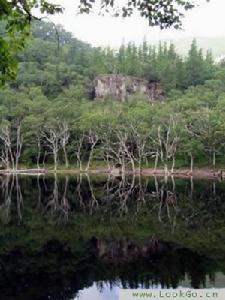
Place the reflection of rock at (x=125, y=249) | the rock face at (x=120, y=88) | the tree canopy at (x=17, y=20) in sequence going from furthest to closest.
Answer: the rock face at (x=120, y=88), the reflection of rock at (x=125, y=249), the tree canopy at (x=17, y=20)

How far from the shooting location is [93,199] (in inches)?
1644

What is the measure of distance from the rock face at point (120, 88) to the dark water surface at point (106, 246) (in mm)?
79021

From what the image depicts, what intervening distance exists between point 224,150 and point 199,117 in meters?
6.28

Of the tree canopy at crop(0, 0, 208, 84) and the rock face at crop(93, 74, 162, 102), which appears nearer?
the tree canopy at crop(0, 0, 208, 84)

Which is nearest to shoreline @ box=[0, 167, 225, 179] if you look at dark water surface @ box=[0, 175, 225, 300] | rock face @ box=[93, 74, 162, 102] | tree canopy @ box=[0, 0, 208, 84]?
rock face @ box=[93, 74, 162, 102]

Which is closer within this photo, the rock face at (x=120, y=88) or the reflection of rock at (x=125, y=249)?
the reflection of rock at (x=125, y=249)

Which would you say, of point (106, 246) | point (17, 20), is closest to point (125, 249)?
point (106, 246)

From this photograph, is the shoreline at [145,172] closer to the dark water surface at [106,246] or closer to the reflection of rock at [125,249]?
the dark water surface at [106,246]

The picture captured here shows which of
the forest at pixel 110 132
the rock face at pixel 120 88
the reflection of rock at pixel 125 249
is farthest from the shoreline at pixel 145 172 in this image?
the reflection of rock at pixel 125 249

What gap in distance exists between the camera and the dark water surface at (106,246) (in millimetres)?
16062

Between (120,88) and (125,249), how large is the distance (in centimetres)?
9794

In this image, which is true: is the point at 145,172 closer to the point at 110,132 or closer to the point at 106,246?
the point at 110,132

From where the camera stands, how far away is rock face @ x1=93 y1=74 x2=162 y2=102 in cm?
11762

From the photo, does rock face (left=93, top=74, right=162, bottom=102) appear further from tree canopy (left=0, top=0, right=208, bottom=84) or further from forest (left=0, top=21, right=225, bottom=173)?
tree canopy (left=0, top=0, right=208, bottom=84)
